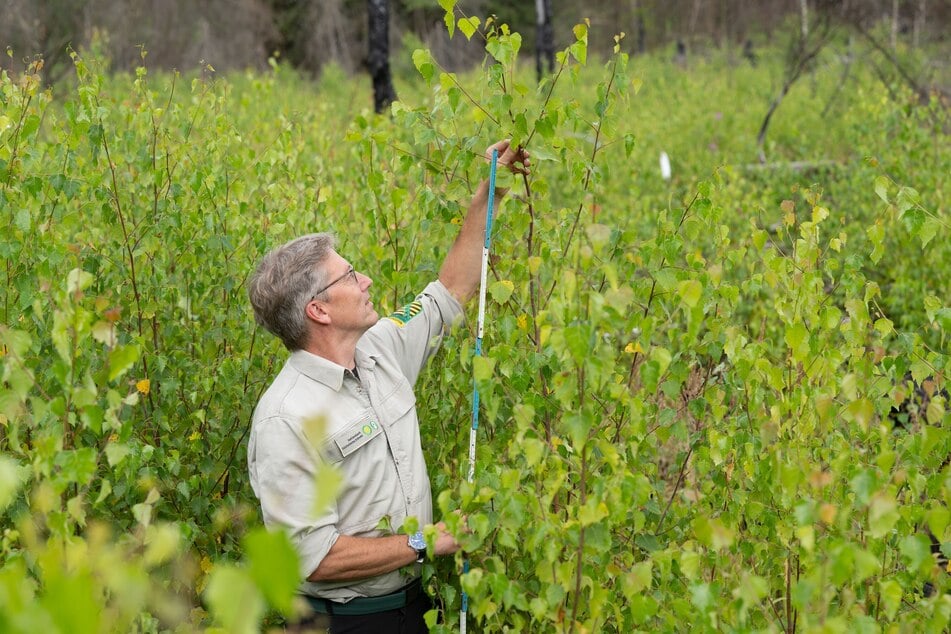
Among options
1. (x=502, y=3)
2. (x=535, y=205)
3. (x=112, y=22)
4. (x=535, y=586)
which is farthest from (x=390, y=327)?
(x=502, y=3)

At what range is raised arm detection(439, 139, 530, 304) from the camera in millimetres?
2541

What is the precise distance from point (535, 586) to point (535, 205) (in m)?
0.92

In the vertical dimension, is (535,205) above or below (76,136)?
below

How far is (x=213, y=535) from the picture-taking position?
2727mm

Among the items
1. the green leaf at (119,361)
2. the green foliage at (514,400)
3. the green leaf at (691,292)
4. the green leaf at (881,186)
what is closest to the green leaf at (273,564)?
the green foliage at (514,400)

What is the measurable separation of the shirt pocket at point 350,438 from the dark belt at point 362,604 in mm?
352

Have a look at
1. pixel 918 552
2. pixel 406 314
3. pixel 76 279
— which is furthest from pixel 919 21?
pixel 76 279

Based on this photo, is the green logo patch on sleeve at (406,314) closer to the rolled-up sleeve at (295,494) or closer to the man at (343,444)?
the man at (343,444)

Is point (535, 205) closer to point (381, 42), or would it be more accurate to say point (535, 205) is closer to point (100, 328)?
point (100, 328)

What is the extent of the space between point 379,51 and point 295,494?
8.32m

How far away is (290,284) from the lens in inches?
91.3

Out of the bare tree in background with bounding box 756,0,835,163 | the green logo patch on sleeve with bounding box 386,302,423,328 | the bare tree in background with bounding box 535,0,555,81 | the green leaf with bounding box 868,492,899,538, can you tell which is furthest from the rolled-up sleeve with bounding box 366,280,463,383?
the bare tree in background with bounding box 535,0,555,81

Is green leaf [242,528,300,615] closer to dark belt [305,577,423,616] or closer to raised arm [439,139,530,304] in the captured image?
dark belt [305,577,423,616]

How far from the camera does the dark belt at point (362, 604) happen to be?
2248mm
